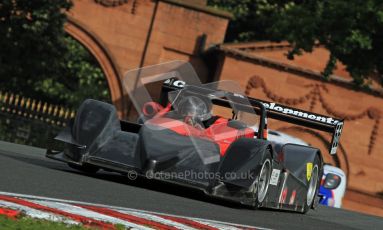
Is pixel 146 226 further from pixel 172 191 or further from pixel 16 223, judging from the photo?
pixel 172 191

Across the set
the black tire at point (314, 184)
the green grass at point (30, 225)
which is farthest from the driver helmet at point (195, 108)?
the green grass at point (30, 225)

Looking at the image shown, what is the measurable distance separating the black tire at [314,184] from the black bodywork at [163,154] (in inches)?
43.8

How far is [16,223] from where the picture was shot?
23.0ft

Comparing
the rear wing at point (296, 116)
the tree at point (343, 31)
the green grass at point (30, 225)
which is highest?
the tree at point (343, 31)

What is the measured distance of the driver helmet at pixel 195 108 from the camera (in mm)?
11984

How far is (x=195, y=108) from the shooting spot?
39.4 feet

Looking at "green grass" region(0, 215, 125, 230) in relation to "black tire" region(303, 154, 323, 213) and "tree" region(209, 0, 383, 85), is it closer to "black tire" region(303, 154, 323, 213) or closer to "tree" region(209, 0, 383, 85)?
"black tire" region(303, 154, 323, 213)

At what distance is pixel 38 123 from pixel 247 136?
60.7ft

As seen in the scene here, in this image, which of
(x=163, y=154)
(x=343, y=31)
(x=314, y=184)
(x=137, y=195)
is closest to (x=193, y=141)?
(x=163, y=154)

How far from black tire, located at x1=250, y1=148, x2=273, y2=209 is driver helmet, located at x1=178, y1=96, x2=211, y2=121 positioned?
0.89m

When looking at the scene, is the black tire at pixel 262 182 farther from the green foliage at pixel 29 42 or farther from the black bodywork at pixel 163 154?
the green foliage at pixel 29 42

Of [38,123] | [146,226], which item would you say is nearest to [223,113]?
[146,226]

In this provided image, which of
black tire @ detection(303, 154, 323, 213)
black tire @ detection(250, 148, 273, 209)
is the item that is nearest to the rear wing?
black tire @ detection(303, 154, 323, 213)

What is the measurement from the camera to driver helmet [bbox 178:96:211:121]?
11984 millimetres
